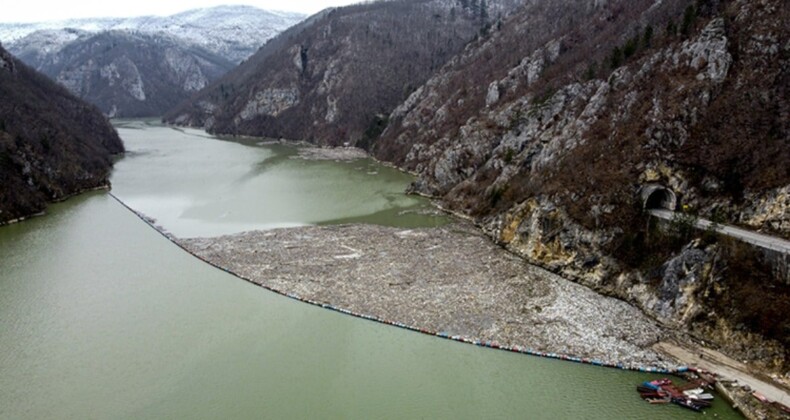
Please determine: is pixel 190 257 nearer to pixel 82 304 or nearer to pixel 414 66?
pixel 82 304

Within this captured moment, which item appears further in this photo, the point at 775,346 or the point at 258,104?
the point at 258,104

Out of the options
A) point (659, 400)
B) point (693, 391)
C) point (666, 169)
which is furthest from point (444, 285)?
point (666, 169)

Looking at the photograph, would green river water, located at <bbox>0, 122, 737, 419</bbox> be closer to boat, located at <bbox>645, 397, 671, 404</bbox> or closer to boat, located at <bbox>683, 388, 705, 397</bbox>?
boat, located at <bbox>645, 397, 671, 404</bbox>

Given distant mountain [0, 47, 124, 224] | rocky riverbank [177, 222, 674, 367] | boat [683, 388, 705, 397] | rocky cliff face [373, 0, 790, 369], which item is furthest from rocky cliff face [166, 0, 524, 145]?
boat [683, 388, 705, 397]

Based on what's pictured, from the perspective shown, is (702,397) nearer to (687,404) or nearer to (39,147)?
(687,404)

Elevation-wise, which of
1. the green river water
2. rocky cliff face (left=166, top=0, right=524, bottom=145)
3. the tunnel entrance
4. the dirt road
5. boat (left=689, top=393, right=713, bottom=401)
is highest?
rocky cliff face (left=166, top=0, right=524, bottom=145)

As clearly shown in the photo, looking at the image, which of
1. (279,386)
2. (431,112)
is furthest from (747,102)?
(431,112)

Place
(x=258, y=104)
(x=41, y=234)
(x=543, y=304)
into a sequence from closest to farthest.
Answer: (x=543, y=304), (x=41, y=234), (x=258, y=104)
